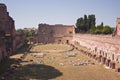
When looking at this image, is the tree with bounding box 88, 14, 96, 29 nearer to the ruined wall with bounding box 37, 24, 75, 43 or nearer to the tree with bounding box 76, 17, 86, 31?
the tree with bounding box 76, 17, 86, 31

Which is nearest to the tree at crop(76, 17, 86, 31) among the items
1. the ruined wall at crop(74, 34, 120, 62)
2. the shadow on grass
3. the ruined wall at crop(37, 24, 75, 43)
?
the ruined wall at crop(37, 24, 75, 43)

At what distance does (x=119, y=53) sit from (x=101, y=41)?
8.60 meters

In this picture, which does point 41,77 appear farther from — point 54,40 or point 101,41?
point 54,40

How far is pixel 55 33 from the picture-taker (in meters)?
62.2

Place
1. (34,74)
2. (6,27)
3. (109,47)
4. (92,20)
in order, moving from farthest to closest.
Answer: (92,20)
(6,27)
(109,47)
(34,74)

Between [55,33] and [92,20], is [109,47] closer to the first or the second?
[55,33]

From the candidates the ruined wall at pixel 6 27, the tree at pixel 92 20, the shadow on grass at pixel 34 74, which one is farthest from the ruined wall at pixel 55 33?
the shadow on grass at pixel 34 74

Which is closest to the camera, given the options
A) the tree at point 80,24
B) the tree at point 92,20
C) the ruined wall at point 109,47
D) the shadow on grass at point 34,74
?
the shadow on grass at point 34,74

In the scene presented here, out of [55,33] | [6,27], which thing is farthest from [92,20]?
[6,27]

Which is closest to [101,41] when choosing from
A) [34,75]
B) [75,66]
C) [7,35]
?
[75,66]

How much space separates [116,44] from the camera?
81.6ft

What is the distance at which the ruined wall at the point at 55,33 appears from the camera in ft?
201

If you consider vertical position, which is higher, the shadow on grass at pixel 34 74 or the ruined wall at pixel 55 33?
the ruined wall at pixel 55 33

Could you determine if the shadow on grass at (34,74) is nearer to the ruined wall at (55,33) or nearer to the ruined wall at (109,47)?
the ruined wall at (109,47)
